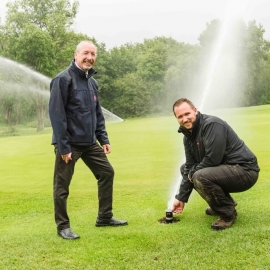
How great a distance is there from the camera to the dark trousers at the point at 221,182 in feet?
13.7

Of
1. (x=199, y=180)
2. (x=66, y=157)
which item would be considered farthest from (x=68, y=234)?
(x=199, y=180)

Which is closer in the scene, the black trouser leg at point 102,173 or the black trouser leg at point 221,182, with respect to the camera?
the black trouser leg at point 221,182

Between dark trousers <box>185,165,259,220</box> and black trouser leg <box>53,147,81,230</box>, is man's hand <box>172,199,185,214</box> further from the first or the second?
black trouser leg <box>53,147,81,230</box>

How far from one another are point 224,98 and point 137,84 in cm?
1441

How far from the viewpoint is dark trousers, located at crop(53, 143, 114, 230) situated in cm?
436

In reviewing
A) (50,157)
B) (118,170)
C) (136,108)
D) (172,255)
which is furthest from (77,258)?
(136,108)

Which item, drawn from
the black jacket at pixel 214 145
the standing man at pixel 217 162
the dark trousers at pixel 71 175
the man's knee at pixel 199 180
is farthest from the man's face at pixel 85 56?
the man's knee at pixel 199 180

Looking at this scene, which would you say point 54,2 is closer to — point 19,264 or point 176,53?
point 176,53

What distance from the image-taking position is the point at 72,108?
435 centimetres

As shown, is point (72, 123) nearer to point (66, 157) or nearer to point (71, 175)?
point (66, 157)

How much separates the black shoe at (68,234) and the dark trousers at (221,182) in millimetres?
1403

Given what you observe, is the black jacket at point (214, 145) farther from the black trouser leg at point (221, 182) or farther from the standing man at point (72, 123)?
the standing man at point (72, 123)

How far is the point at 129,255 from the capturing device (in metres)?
3.60

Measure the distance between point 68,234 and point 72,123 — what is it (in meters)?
1.20
